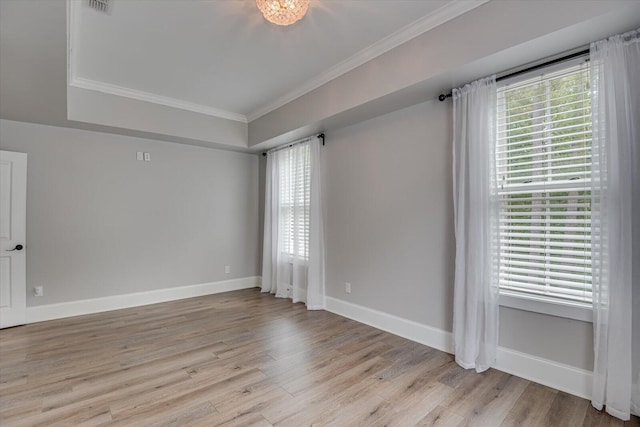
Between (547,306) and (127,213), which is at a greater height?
(127,213)

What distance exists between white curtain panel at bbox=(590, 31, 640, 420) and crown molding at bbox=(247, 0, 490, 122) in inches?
38.6

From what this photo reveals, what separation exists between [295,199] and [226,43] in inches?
93.6

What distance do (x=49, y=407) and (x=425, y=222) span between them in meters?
3.34

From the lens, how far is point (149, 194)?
4637mm

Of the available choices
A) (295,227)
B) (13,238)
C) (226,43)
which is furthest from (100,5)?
(295,227)

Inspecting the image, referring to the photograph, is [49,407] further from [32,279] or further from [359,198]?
[359,198]

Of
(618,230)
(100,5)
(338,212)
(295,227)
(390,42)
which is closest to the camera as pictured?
(618,230)

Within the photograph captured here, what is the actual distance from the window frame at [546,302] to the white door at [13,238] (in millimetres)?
5157

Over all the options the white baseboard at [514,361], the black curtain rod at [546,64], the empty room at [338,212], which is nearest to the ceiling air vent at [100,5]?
the empty room at [338,212]

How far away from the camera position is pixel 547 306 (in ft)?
7.82

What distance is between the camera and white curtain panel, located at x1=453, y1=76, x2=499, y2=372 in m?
2.60

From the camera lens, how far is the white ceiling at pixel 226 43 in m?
2.45

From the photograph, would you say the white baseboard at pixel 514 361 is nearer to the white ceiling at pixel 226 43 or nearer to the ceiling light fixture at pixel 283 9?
the white ceiling at pixel 226 43

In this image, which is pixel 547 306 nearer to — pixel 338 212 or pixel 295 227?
pixel 338 212
